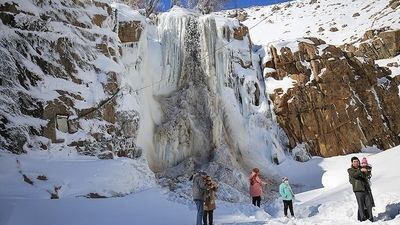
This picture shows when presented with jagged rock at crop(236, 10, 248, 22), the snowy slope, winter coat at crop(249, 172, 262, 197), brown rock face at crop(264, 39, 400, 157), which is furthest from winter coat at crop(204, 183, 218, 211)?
jagged rock at crop(236, 10, 248, 22)

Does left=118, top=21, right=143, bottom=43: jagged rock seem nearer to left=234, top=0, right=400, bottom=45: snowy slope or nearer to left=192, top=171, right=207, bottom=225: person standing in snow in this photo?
left=192, top=171, right=207, bottom=225: person standing in snow

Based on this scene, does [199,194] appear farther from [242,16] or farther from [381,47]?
[242,16]

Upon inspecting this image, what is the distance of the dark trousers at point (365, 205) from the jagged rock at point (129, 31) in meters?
10.9

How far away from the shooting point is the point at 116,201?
32.6ft

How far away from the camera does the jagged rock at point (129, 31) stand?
1595 centimetres

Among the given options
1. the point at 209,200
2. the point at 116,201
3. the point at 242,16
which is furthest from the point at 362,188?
the point at 242,16

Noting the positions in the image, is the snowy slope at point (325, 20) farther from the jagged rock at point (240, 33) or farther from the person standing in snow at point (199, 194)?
the person standing in snow at point (199, 194)

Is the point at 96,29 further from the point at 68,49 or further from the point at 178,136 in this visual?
the point at 178,136

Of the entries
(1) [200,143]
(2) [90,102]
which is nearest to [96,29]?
(2) [90,102]

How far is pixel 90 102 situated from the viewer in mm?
12336

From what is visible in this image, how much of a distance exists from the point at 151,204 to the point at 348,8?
3813 centimetres

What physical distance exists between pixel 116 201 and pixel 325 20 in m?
35.6

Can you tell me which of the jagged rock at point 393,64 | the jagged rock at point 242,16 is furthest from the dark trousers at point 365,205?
the jagged rock at point 242,16

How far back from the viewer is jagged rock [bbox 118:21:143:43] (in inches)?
628
